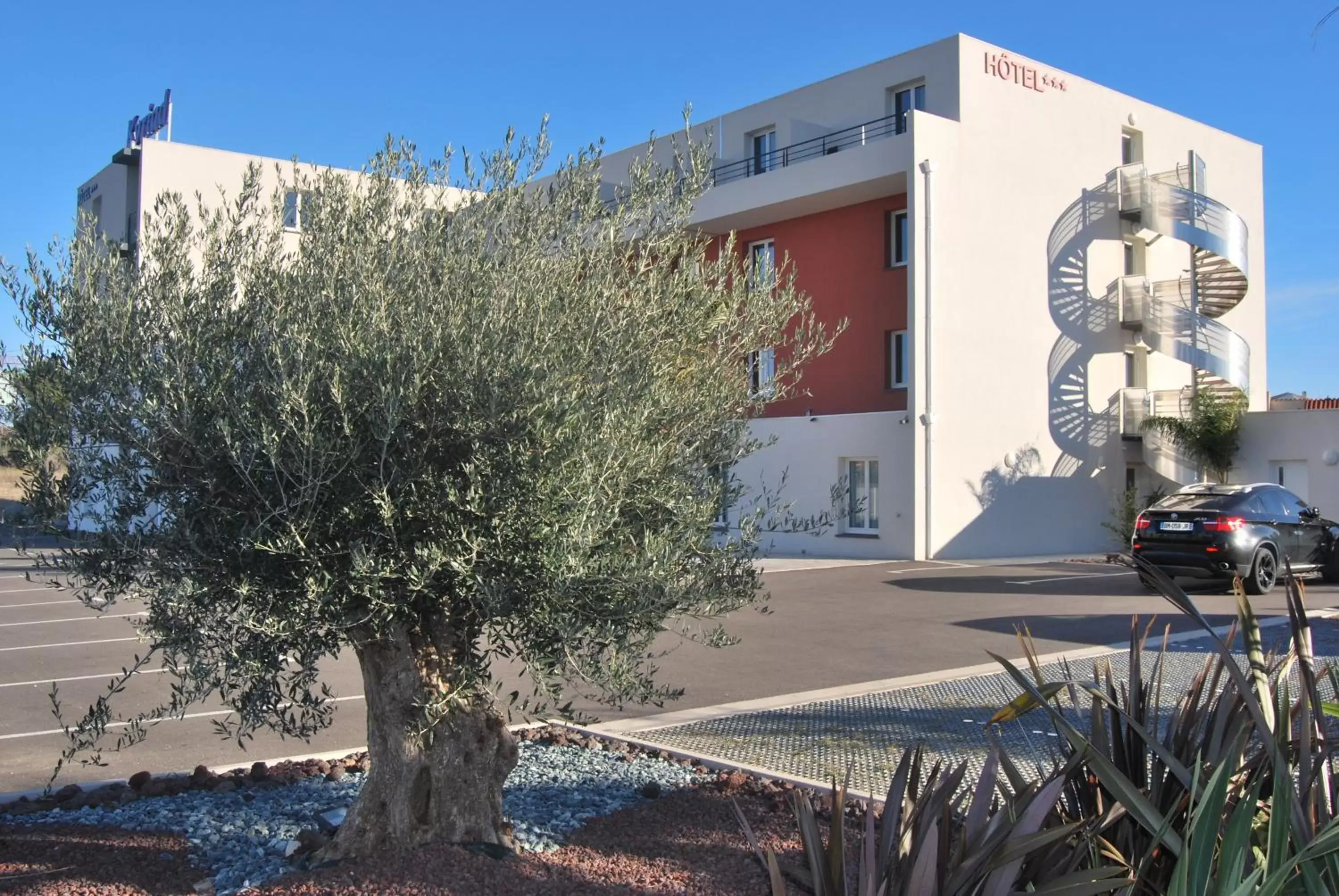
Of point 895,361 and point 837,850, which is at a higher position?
point 895,361

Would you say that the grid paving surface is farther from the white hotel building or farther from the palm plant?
the palm plant

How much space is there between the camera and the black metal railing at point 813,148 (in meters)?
25.9

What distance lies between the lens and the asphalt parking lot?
745cm

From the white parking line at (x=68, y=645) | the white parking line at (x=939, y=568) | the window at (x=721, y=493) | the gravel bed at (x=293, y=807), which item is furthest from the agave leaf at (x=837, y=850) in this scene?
the white parking line at (x=939, y=568)

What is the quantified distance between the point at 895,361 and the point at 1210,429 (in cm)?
711

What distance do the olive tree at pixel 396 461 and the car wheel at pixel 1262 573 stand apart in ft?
44.6

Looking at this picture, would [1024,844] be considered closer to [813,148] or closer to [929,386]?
[929,386]

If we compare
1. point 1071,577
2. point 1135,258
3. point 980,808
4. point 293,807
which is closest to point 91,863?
point 293,807

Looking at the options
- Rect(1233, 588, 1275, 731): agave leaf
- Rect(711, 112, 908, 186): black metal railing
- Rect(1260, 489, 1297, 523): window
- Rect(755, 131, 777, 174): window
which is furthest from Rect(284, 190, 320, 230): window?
Rect(755, 131, 777, 174): window

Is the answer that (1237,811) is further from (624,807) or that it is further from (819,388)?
(819,388)

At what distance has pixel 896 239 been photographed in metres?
24.8

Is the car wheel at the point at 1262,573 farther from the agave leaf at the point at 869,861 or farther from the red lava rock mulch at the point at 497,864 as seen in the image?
the agave leaf at the point at 869,861

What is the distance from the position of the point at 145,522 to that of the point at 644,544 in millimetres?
1686

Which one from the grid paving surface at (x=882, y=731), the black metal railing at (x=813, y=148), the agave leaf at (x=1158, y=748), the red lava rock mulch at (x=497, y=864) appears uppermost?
the black metal railing at (x=813, y=148)
